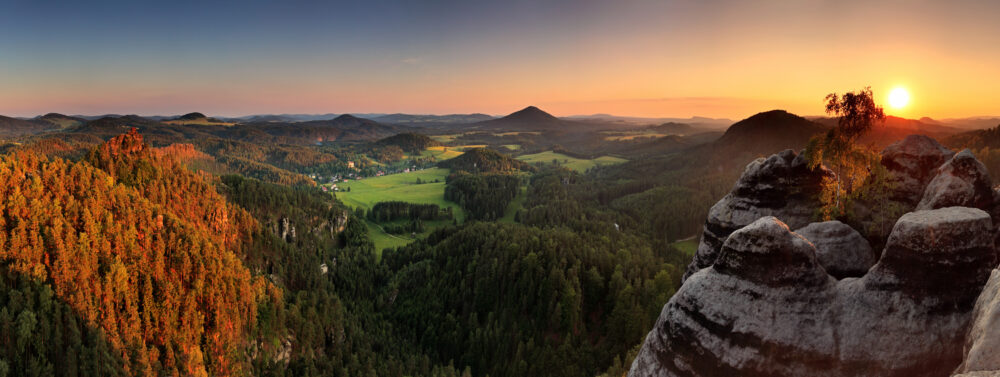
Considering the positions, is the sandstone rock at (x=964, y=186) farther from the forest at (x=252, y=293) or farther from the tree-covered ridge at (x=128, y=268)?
the tree-covered ridge at (x=128, y=268)

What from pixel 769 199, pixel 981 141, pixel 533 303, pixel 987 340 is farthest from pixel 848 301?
pixel 981 141

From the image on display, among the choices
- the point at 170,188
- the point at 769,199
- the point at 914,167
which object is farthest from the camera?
the point at 170,188

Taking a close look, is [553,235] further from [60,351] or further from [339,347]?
[60,351]

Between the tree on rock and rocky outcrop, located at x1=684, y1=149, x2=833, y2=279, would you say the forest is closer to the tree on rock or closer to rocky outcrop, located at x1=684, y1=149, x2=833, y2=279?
rocky outcrop, located at x1=684, y1=149, x2=833, y2=279

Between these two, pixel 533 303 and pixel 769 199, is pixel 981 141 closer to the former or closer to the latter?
pixel 533 303

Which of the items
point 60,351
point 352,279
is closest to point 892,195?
point 60,351
